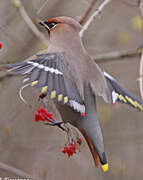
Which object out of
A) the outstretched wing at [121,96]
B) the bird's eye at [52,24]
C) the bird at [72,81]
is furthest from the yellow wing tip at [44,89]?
the bird's eye at [52,24]

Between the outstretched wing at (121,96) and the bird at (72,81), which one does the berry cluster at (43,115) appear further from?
the outstretched wing at (121,96)

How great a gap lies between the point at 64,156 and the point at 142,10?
2385 mm

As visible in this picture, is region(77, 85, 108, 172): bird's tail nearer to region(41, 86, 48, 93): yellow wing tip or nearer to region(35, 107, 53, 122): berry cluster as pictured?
region(35, 107, 53, 122): berry cluster

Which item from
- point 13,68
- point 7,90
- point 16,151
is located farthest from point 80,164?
point 13,68

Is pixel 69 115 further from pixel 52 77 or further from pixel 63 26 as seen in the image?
pixel 63 26

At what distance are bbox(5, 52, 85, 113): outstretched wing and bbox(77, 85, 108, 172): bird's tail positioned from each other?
0.22m

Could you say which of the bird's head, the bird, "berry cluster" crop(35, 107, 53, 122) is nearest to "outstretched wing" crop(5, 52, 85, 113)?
the bird

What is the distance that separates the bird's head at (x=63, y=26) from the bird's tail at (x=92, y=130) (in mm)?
518

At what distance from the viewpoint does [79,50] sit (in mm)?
3123

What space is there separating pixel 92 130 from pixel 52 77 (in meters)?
0.56

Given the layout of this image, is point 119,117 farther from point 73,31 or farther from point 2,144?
point 73,31

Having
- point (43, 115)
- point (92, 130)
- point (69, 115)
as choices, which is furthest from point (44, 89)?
point (92, 130)

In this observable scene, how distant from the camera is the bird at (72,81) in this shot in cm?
261

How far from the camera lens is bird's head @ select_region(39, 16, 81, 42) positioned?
10.5 ft
